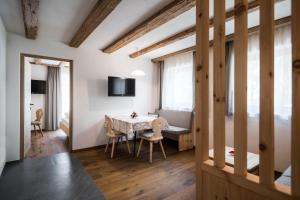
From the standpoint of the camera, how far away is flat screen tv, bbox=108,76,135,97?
160 inches

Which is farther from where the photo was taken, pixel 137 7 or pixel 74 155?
pixel 74 155

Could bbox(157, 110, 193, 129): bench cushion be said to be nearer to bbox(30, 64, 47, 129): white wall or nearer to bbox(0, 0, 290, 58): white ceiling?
bbox(0, 0, 290, 58): white ceiling

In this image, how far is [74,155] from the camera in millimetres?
3461

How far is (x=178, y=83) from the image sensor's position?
4426mm

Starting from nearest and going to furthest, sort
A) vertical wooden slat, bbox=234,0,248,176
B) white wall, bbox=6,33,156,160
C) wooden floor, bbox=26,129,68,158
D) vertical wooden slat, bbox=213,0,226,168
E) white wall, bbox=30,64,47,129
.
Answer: vertical wooden slat, bbox=234,0,248,176
vertical wooden slat, bbox=213,0,226,168
white wall, bbox=6,33,156,160
wooden floor, bbox=26,129,68,158
white wall, bbox=30,64,47,129

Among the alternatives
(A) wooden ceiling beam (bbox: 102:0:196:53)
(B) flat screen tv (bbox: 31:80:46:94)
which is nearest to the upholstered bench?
(A) wooden ceiling beam (bbox: 102:0:196:53)

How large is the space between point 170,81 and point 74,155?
3.05 meters

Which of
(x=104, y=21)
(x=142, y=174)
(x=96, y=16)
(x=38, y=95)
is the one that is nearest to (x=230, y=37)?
(x=104, y=21)

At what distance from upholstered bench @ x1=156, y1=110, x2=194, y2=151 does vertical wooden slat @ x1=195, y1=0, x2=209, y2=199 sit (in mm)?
2666

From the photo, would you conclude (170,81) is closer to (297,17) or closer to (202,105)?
(202,105)

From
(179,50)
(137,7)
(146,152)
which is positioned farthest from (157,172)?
(179,50)

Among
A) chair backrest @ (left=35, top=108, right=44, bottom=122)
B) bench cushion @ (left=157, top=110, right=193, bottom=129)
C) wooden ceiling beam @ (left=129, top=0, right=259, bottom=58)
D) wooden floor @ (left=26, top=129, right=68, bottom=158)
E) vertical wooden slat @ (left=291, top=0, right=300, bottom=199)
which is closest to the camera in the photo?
vertical wooden slat @ (left=291, top=0, right=300, bottom=199)

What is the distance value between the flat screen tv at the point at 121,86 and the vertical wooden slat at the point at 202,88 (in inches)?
126

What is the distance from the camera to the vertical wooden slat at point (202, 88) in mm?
1097
